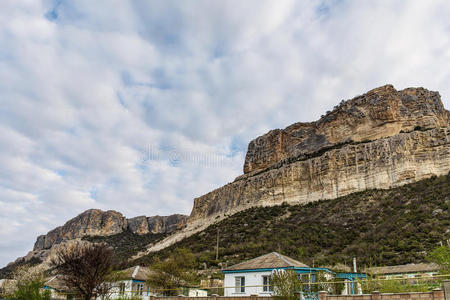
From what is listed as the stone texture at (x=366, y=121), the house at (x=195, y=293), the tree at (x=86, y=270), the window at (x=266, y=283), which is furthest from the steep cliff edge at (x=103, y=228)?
the window at (x=266, y=283)

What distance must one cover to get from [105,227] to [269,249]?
96.8 m

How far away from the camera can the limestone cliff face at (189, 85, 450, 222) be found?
54.6 m

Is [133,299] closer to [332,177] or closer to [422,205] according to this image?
[422,205]

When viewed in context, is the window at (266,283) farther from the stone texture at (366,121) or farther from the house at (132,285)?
the stone texture at (366,121)

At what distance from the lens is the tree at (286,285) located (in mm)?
17391

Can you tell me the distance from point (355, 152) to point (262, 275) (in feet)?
153

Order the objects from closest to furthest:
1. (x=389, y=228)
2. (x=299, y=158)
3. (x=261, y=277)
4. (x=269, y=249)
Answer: (x=261, y=277), (x=389, y=228), (x=269, y=249), (x=299, y=158)

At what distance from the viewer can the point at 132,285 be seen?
88.6 feet

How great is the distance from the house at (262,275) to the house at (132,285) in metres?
7.44

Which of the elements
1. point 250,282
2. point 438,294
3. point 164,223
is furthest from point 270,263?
point 164,223

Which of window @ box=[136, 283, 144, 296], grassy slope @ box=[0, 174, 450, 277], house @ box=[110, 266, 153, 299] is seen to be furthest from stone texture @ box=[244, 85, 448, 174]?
window @ box=[136, 283, 144, 296]

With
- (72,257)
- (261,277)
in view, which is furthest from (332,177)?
(72,257)

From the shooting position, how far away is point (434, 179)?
1986 inches

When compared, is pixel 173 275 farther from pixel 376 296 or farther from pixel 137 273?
pixel 376 296
